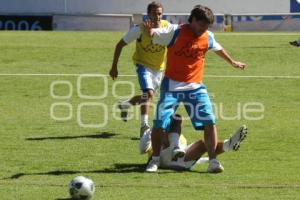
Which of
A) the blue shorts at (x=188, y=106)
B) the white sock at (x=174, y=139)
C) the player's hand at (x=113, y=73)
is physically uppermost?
the player's hand at (x=113, y=73)

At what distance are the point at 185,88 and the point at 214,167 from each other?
1034 mm

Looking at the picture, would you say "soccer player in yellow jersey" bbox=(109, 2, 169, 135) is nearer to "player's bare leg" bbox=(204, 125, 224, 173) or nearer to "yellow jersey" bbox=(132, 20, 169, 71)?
"yellow jersey" bbox=(132, 20, 169, 71)

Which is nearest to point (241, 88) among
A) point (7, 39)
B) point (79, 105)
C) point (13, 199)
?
point (79, 105)

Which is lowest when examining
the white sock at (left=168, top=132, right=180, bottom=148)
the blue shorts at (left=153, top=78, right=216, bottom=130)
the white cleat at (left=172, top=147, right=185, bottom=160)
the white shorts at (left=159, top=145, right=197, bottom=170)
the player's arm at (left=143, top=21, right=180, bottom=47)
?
the white shorts at (left=159, top=145, right=197, bottom=170)

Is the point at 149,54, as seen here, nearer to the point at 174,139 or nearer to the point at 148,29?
the point at 174,139

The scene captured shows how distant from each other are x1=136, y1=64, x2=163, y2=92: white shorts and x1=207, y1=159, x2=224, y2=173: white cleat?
2813 mm

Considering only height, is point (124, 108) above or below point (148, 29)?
below

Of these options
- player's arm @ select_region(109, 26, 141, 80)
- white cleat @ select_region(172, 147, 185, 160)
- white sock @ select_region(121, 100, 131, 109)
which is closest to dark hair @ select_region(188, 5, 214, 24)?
white cleat @ select_region(172, 147, 185, 160)

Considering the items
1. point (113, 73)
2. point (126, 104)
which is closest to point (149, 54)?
point (113, 73)

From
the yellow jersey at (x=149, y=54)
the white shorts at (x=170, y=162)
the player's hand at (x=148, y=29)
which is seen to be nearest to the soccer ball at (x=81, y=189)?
the white shorts at (x=170, y=162)

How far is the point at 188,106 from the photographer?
38.5 feet

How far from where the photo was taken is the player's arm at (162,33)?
451 inches

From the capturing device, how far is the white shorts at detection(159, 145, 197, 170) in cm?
1182

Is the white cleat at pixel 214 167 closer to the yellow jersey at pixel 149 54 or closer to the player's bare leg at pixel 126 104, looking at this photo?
the yellow jersey at pixel 149 54
